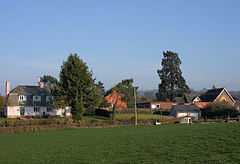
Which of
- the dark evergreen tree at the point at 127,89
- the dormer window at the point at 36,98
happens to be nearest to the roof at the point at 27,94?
the dormer window at the point at 36,98

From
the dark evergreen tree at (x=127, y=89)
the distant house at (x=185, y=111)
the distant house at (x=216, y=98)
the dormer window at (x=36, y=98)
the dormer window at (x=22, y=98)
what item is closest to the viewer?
the dormer window at (x=22, y=98)

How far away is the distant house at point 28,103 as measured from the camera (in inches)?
4062

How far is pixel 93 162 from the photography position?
2333 centimetres

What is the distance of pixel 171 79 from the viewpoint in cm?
13888

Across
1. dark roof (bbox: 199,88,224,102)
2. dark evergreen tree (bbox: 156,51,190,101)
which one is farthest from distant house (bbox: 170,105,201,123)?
dark evergreen tree (bbox: 156,51,190,101)

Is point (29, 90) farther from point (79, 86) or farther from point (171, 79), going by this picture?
point (171, 79)

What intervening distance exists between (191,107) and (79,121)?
4044cm

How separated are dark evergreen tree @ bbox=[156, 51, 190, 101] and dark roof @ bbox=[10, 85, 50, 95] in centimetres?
4232

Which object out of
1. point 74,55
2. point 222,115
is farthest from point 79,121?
point 222,115

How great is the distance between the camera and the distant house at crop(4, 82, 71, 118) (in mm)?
103169

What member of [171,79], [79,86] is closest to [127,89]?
[171,79]

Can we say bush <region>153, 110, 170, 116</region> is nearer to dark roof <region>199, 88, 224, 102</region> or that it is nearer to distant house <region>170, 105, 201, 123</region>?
distant house <region>170, 105, 201, 123</region>

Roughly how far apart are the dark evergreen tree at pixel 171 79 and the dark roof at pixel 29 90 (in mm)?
42319

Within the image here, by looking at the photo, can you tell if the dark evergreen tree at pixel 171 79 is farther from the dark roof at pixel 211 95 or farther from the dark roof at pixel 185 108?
the dark roof at pixel 185 108
